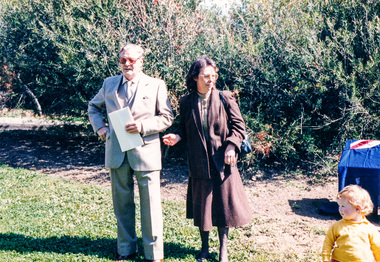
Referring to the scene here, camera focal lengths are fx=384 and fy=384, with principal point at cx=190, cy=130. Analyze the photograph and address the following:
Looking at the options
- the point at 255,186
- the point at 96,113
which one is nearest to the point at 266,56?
the point at 255,186

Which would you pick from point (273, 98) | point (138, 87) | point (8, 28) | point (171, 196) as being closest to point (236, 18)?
point (273, 98)

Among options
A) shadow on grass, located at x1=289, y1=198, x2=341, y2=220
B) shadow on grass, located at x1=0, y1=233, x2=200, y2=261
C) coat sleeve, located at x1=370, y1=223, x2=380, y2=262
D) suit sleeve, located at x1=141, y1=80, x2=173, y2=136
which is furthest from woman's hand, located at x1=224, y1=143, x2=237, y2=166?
shadow on grass, located at x1=289, y1=198, x2=341, y2=220

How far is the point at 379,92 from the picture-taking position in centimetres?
664

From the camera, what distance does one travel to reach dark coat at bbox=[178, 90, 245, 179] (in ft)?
12.6

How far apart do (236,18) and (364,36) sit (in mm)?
2792

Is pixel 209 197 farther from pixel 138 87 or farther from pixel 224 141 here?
pixel 138 87

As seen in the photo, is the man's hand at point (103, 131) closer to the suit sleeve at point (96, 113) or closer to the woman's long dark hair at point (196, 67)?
the suit sleeve at point (96, 113)

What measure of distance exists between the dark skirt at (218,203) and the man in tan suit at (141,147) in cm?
44

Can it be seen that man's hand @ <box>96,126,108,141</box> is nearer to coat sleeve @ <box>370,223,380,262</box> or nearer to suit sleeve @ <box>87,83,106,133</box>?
suit sleeve @ <box>87,83,106,133</box>

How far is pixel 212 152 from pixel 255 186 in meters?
3.56

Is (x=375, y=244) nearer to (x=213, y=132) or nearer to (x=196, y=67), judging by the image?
(x=213, y=132)

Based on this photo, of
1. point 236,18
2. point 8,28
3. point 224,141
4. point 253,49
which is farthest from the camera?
point 8,28

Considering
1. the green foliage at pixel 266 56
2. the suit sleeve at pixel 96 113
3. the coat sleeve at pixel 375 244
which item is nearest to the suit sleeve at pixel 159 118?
the suit sleeve at pixel 96 113

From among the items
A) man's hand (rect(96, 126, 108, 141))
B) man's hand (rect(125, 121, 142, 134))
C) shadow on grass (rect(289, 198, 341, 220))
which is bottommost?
shadow on grass (rect(289, 198, 341, 220))
